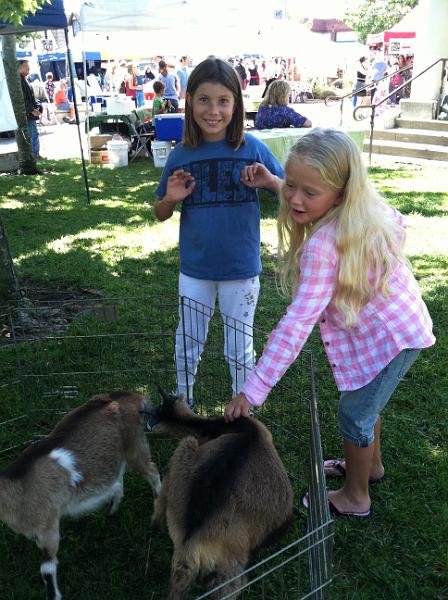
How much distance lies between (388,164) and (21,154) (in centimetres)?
813

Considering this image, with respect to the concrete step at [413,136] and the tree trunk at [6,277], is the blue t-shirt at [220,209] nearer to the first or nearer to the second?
the tree trunk at [6,277]

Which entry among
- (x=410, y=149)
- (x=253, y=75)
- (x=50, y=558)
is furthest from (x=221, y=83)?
(x=253, y=75)

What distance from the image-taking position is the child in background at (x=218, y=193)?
318 cm

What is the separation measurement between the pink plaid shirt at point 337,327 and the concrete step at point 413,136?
11947 mm

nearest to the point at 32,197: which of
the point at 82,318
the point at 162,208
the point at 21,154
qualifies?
the point at 21,154

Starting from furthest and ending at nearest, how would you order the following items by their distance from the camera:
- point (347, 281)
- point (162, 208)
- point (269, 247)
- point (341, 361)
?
point (269, 247) → point (162, 208) → point (341, 361) → point (347, 281)

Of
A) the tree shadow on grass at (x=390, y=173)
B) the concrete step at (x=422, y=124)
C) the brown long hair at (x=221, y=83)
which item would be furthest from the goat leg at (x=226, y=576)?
the concrete step at (x=422, y=124)

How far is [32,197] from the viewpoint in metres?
10.5

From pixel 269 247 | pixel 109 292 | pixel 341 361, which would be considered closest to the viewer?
pixel 341 361

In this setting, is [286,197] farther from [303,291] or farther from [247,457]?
[247,457]

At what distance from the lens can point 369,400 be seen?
2.77m

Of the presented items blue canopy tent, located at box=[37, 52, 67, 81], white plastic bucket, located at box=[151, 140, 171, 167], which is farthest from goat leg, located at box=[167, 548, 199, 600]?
blue canopy tent, located at box=[37, 52, 67, 81]

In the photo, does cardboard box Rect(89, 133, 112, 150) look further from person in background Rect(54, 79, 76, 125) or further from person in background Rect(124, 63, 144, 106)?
person in background Rect(54, 79, 76, 125)

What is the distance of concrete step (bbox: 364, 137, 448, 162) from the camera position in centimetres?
1283
